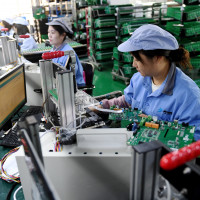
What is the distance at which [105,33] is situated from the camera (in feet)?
18.3

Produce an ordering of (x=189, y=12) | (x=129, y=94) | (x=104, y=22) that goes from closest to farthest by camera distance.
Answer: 1. (x=129, y=94)
2. (x=189, y=12)
3. (x=104, y=22)

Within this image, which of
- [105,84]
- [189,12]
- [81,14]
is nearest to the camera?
[189,12]

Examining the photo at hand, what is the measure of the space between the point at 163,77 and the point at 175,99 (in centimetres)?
19

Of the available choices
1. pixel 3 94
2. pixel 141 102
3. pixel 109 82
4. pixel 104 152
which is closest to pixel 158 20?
pixel 109 82

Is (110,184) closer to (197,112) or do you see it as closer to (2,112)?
(197,112)

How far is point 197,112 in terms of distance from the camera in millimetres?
1436

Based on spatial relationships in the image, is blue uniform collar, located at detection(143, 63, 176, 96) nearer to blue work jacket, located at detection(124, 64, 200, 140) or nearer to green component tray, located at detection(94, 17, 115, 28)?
blue work jacket, located at detection(124, 64, 200, 140)

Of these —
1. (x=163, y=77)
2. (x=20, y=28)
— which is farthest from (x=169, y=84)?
(x=20, y=28)

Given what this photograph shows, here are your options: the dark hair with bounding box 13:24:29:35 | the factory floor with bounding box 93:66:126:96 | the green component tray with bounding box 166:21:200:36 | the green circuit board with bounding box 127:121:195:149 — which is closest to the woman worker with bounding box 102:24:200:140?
the green circuit board with bounding box 127:121:195:149

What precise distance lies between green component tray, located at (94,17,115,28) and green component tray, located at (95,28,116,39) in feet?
0.48

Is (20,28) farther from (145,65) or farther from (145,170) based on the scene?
(145,170)

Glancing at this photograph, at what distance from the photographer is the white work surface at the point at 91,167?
850mm

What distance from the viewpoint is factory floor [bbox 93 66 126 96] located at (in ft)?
14.5

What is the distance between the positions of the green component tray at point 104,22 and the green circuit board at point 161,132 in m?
4.61
